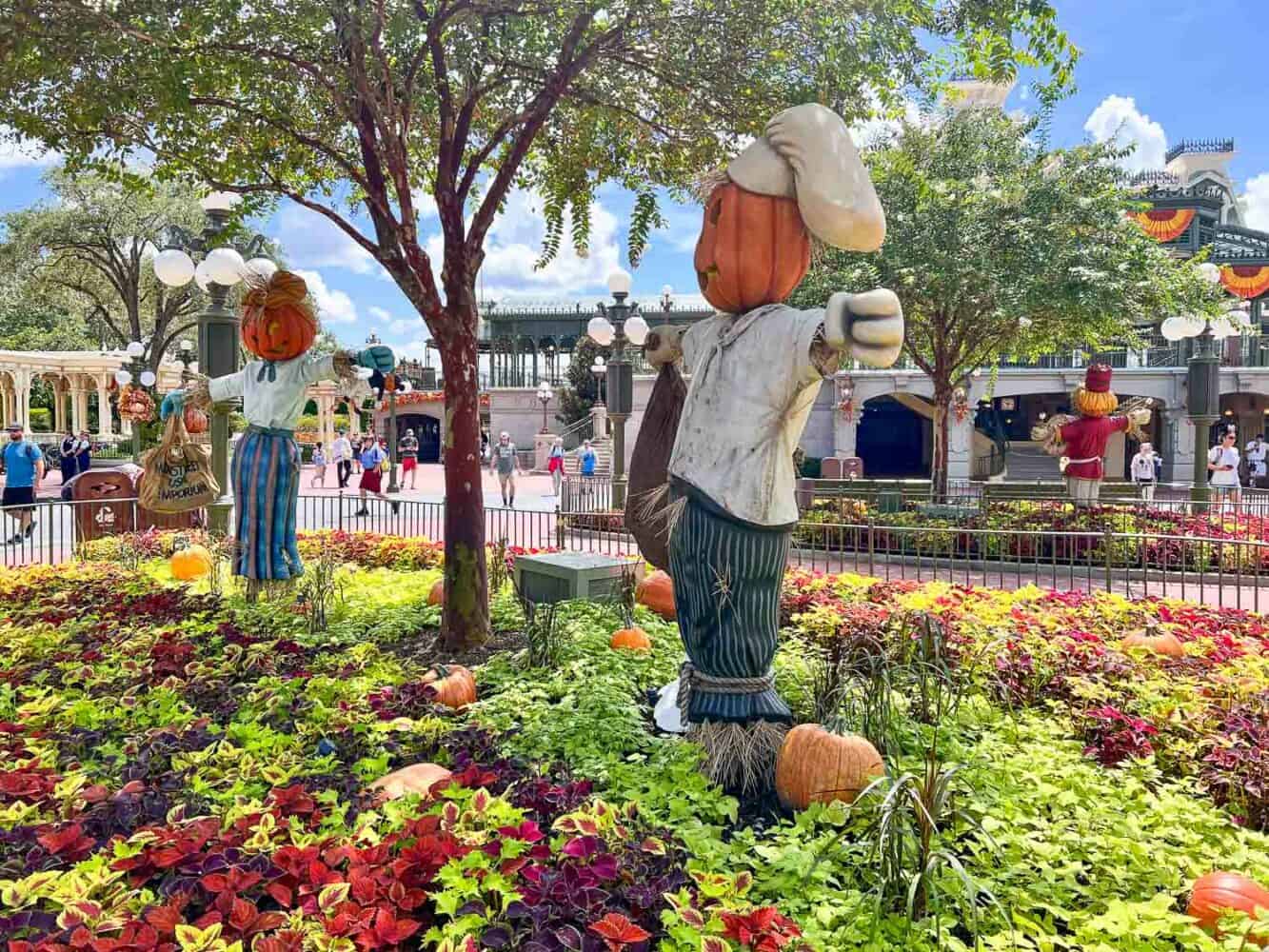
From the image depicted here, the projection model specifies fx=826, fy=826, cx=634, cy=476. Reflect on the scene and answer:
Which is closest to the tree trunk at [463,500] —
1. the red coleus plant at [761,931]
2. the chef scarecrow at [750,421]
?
the chef scarecrow at [750,421]

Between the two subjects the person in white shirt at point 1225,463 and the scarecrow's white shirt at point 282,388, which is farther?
the person in white shirt at point 1225,463

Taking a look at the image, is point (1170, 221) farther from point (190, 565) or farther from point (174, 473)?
point (174, 473)

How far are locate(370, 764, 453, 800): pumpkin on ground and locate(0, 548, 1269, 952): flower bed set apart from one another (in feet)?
0.36

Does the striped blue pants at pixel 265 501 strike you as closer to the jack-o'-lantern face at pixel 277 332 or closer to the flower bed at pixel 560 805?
the jack-o'-lantern face at pixel 277 332

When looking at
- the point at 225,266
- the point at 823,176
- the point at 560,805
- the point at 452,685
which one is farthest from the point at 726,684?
the point at 225,266

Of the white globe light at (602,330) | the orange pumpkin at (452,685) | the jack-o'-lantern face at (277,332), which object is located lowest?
the orange pumpkin at (452,685)

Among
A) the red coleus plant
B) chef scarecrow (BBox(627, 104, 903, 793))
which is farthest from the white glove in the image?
the red coleus plant

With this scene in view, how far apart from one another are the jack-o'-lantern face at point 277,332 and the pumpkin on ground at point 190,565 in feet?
9.37

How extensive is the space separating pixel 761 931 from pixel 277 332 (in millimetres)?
5267

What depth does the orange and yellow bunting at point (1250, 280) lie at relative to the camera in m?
30.2

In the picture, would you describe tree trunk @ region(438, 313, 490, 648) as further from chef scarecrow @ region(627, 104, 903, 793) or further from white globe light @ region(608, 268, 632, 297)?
white globe light @ region(608, 268, 632, 297)

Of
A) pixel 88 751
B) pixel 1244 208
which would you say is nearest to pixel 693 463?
pixel 88 751

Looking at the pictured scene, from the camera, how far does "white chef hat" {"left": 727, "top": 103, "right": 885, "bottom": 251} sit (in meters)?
3.33

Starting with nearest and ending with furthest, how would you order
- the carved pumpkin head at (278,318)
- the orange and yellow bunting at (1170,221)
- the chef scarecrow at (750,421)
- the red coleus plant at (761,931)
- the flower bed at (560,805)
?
the red coleus plant at (761,931) → the flower bed at (560,805) → the chef scarecrow at (750,421) → the carved pumpkin head at (278,318) → the orange and yellow bunting at (1170,221)
